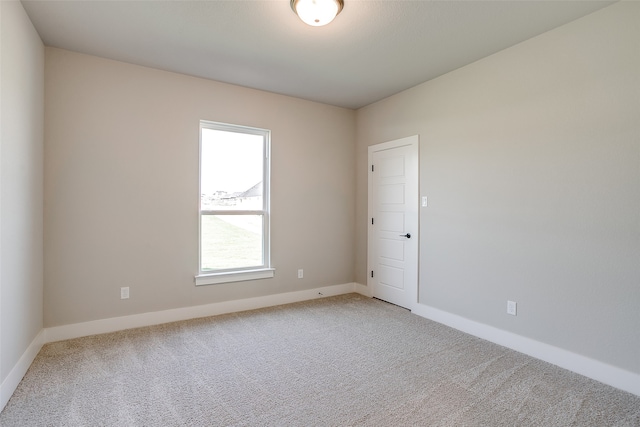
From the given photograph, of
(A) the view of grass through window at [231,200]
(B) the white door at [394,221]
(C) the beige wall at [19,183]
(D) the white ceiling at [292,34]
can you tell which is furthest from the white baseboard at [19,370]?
(B) the white door at [394,221]

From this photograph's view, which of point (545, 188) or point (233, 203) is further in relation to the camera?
point (233, 203)

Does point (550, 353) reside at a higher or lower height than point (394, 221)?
lower

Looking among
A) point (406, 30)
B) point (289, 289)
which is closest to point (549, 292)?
point (406, 30)

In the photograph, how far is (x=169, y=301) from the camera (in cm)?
348

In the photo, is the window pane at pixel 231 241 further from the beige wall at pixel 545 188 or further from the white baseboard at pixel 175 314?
the beige wall at pixel 545 188

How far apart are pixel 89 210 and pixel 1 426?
1.84 m

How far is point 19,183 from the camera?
2.32 meters

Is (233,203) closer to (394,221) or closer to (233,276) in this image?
(233,276)

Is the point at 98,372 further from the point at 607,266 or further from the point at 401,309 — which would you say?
the point at 607,266

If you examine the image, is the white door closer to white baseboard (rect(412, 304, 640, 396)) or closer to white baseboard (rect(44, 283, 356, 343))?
white baseboard (rect(412, 304, 640, 396))

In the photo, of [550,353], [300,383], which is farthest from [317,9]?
[550,353]

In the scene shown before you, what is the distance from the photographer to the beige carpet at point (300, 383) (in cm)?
191

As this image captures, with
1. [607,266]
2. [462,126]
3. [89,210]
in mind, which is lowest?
[607,266]

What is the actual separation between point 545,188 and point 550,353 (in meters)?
1.35
